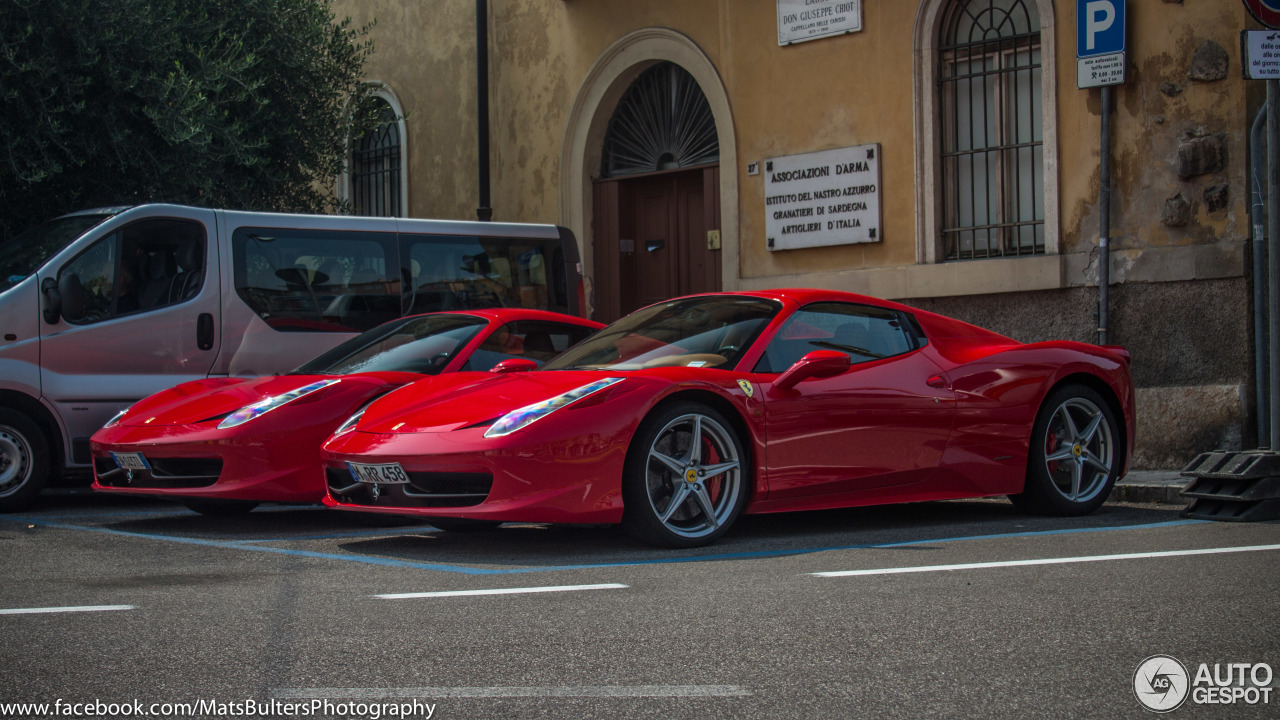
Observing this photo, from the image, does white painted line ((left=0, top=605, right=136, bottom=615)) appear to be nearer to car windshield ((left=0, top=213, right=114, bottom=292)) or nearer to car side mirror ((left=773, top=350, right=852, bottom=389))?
car side mirror ((left=773, top=350, right=852, bottom=389))

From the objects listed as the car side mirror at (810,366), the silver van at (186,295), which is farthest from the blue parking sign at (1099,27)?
the car side mirror at (810,366)

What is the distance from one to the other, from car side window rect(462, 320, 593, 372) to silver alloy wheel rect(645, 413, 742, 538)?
181 cm

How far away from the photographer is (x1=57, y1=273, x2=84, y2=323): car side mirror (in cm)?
882

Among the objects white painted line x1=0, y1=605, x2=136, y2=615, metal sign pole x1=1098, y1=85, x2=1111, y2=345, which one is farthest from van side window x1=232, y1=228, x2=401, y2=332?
metal sign pole x1=1098, y1=85, x2=1111, y2=345

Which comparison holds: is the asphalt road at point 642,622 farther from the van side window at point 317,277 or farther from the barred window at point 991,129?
the barred window at point 991,129

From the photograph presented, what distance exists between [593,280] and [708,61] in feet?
9.58

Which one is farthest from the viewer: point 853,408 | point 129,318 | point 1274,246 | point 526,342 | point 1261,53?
point 129,318

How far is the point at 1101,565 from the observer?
5.41m

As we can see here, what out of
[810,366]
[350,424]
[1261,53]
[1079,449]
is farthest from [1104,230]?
[350,424]

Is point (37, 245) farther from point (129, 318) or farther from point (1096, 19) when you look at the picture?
point (1096, 19)

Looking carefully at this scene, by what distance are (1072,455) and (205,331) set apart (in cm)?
579

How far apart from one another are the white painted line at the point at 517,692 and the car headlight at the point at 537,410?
8.05ft

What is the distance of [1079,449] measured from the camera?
752 centimetres

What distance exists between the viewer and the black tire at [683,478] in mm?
5996
